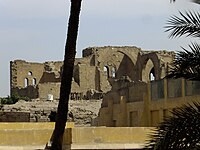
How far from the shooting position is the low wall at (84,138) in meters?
15.4

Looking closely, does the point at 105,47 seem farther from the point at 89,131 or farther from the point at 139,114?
the point at 89,131

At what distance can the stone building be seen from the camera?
185ft

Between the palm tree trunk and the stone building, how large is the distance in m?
41.4

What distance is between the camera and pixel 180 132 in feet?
30.1

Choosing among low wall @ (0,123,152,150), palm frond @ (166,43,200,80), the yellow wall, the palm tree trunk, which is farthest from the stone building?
palm frond @ (166,43,200,80)

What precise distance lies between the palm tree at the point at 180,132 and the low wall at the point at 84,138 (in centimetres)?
601

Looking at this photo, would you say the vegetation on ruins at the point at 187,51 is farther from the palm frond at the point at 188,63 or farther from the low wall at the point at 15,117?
the low wall at the point at 15,117

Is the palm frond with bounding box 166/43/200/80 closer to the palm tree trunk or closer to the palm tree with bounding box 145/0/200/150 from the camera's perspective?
the palm tree with bounding box 145/0/200/150

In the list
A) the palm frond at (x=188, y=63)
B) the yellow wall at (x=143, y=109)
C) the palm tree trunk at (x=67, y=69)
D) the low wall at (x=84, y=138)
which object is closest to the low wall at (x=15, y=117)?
the yellow wall at (x=143, y=109)

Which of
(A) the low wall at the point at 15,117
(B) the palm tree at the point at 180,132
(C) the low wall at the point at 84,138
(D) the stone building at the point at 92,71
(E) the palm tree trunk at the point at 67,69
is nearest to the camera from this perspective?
(B) the palm tree at the point at 180,132

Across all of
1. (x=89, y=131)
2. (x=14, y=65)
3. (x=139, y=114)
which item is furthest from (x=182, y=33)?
(x=14, y=65)

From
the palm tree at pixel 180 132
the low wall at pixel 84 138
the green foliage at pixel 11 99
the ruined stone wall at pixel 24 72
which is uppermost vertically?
the ruined stone wall at pixel 24 72

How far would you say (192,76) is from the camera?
1007 centimetres

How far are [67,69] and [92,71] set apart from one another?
153 ft
